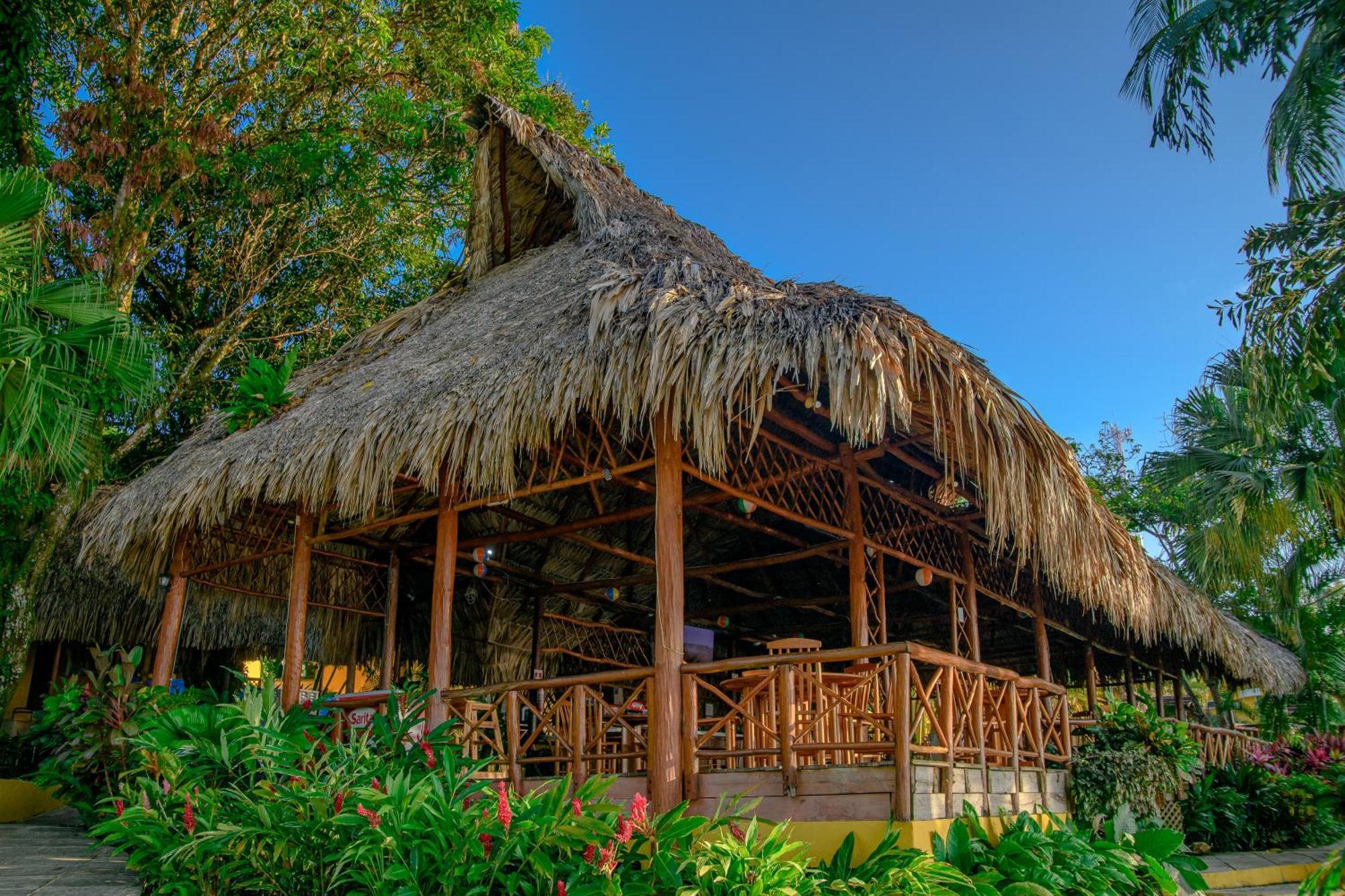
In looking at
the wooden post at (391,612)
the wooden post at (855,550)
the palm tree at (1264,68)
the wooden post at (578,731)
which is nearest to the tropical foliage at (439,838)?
the wooden post at (578,731)

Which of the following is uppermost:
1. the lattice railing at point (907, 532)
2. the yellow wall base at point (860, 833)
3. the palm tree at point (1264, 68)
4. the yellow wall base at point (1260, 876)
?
the palm tree at point (1264, 68)

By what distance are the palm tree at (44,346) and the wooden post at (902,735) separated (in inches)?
220

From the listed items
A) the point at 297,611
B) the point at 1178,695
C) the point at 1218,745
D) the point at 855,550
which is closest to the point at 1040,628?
the point at 1218,745

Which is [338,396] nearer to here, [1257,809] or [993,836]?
[993,836]

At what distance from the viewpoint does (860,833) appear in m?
4.62

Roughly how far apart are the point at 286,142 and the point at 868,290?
9.34m

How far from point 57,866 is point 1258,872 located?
330 inches

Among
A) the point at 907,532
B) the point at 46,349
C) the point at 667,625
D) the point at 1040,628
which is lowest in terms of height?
the point at 667,625

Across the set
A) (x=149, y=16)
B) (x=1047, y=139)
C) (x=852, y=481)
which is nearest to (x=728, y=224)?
(x=1047, y=139)

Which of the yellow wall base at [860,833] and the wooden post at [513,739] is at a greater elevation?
the wooden post at [513,739]

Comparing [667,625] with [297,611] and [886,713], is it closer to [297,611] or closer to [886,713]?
[886,713]

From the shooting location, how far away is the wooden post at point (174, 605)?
834 centimetres

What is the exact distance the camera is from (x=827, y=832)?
4703mm

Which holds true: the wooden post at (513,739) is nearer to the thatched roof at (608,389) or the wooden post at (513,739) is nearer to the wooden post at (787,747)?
the thatched roof at (608,389)
